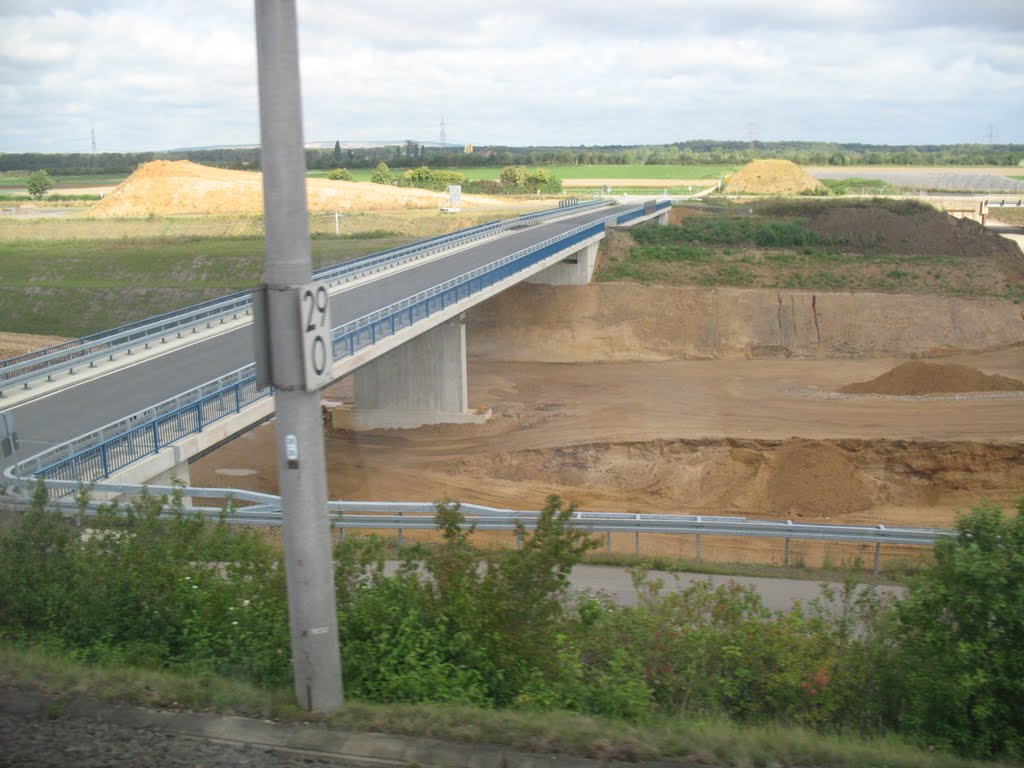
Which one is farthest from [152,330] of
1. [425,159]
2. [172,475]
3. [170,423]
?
[425,159]

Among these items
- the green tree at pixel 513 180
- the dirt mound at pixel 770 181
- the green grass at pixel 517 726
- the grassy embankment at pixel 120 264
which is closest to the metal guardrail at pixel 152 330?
the green grass at pixel 517 726

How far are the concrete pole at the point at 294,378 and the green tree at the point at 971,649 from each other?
161 inches

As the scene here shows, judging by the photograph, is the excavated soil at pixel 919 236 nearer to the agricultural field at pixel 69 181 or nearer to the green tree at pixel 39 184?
the agricultural field at pixel 69 181

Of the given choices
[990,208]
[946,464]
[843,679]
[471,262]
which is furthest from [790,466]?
[990,208]

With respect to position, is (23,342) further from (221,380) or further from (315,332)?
(315,332)

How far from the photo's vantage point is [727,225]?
192 ft

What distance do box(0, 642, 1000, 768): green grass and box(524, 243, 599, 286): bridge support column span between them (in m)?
39.9

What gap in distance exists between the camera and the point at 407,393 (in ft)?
96.3

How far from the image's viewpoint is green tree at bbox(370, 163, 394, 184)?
90438mm

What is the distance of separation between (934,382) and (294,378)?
106 feet

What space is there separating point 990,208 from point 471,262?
227ft

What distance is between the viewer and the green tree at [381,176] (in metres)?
→ 90.4

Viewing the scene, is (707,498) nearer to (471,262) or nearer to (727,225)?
(471,262)

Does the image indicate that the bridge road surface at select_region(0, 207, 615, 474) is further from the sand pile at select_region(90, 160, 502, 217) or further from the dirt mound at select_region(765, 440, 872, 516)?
the sand pile at select_region(90, 160, 502, 217)
